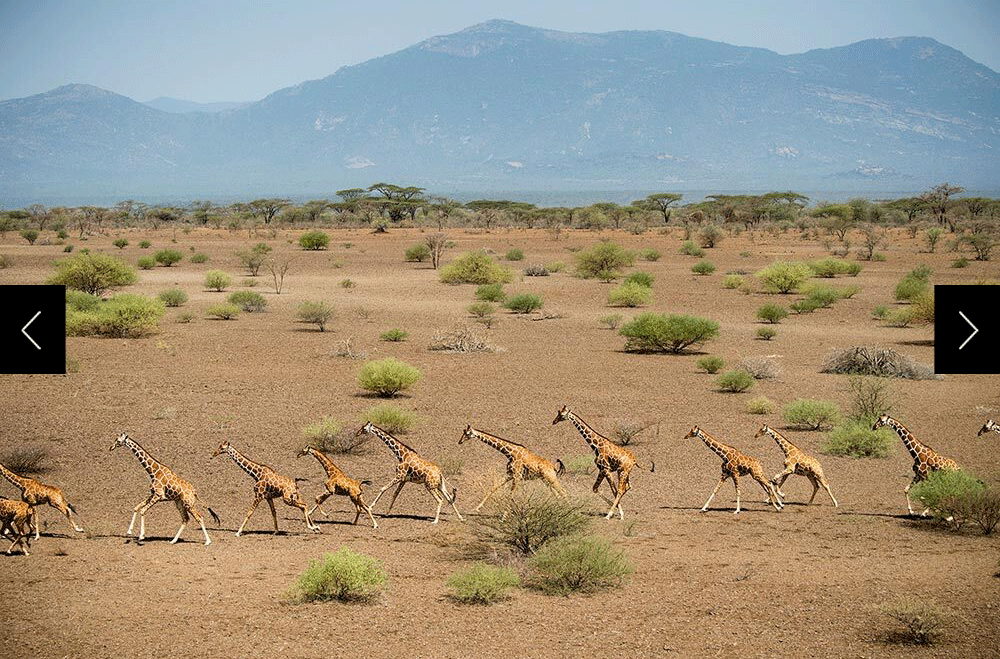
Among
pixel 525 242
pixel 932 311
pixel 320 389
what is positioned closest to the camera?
pixel 320 389

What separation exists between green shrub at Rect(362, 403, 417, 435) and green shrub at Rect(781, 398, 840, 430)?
285 inches

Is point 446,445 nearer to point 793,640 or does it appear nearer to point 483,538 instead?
point 483,538

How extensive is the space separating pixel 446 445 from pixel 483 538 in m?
5.36

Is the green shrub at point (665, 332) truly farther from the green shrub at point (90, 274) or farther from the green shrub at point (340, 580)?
the green shrub at point (90, 274)

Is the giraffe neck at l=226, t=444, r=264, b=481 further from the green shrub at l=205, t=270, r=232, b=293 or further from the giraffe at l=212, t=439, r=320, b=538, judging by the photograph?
the green shrub at l=205, t=270, r=232, b=293

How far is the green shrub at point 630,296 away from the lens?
38438 mm

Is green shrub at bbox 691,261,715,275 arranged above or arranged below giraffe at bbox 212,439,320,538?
above

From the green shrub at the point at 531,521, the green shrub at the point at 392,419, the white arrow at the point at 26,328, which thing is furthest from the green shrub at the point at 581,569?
the green shrub at the point at 392,419

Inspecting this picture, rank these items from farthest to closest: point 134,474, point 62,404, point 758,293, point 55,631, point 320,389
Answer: point 758,293 → point 320,389 → point 62,404 → point 134,474 → point 55,631

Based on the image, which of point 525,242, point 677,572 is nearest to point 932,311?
point 677,572

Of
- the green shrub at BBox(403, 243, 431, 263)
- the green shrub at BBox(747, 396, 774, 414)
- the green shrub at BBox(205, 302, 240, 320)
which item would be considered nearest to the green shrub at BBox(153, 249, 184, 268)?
the green shrub at BBox(403, 243, 431, 263)

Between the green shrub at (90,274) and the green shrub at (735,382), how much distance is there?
25.5m

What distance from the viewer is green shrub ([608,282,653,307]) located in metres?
38.4

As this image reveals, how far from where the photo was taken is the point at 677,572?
11.1 m
